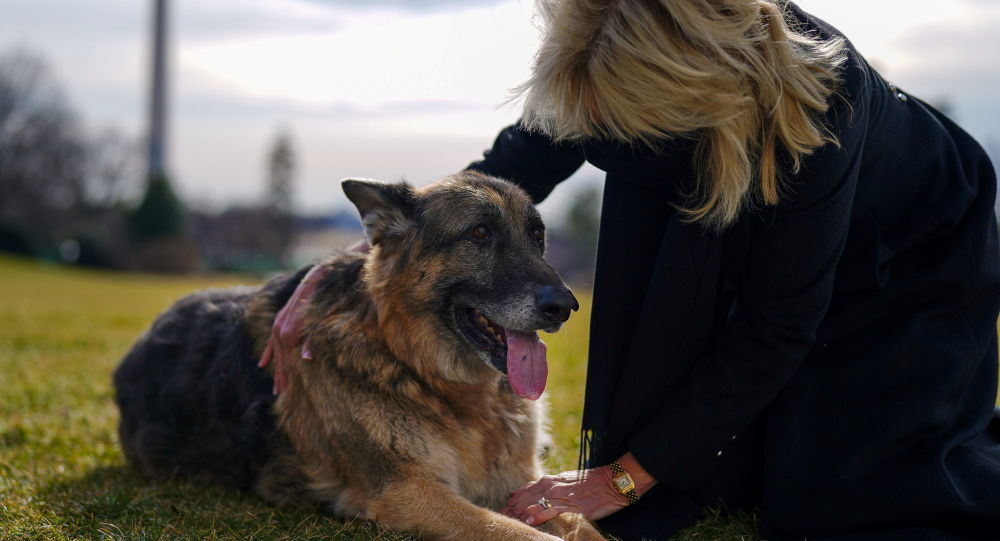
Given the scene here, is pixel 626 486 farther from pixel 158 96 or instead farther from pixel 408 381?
pixel 158 96

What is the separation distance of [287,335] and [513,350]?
3.80 ft

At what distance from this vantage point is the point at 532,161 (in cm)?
443

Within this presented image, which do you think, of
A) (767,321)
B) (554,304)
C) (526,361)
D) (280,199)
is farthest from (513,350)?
(280,199)

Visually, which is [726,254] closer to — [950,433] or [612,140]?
[612,140]

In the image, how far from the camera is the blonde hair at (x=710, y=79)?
3.08m

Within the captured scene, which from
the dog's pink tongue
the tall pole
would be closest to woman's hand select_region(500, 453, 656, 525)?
the dog's pink tongue

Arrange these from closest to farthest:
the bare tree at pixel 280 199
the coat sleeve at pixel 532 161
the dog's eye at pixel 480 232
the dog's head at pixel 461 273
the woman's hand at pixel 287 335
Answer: the dog's head at pixel 461 273
the dog's eye at pixel 480 232
the woman's hand at pixel 287 335
the coat sleeve at pixel 532 161
the bare tree at pixel 280 199

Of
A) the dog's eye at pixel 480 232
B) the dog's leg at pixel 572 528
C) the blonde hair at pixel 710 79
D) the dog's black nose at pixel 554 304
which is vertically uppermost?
the blonde hair at pixel 710 79

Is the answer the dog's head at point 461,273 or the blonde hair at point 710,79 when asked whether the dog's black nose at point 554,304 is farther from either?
the blonde hair at point 710,79

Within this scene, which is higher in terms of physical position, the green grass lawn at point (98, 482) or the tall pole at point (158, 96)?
the tall pole at point (158, 96)

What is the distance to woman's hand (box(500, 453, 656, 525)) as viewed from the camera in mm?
3615

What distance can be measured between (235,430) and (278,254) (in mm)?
72073

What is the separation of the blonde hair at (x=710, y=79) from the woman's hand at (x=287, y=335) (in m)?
1.68

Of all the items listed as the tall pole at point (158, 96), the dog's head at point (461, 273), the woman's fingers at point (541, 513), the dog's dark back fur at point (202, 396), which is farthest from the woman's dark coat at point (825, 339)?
the tall pole at point (158, 96)
